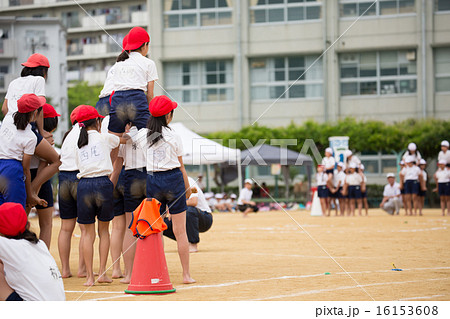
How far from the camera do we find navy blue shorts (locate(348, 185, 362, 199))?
19984 mm

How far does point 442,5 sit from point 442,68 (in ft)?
9.77

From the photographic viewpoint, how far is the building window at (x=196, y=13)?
2255cm

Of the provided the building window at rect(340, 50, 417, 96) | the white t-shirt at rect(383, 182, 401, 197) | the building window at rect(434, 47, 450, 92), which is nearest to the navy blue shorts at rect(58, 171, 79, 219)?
the white t-shirt at rect(383, 182, 401, 197)

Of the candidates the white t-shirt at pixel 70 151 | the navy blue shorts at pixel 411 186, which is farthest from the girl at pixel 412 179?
the white t-shirt at pixel 70 151

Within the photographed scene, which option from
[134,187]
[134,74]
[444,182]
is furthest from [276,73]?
[134,187]

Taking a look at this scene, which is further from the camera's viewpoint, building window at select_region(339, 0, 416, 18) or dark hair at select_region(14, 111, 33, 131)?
building window at select_region(339, 0, 416, 18)

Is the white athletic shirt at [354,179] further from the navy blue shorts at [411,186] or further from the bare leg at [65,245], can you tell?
the bare leg at [65,245]

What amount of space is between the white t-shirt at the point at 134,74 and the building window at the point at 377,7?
22723mm

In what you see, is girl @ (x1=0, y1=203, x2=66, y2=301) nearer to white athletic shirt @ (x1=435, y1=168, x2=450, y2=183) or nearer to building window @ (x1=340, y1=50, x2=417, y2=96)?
white athletic shirt @ (x1=435, y1=168, x2=450, y2=183)

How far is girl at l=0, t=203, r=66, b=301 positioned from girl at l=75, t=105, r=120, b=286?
6.53ft

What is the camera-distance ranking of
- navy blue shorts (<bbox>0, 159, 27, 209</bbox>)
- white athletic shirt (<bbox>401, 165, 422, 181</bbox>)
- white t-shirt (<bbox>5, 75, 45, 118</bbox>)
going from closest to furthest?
navy blue shorts (<bbox>0, 159, 27, 209</bbox>) < white t-shirt (<bbox>5, 75, 45, 118</bbox>) < white athletic shirt (<bbox>401, 165, 422, 181</bbox>)

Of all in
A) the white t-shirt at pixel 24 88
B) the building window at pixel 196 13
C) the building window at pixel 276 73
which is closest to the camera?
the white t-shirt at pixel 24 88

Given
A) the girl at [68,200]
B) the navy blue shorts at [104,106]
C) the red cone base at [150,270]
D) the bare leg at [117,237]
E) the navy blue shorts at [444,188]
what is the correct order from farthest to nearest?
1. the navy blue shorts at [444,188]
2. the navy blue shorts at [104,106]
3. the girl at [68,200]
4. the bare leg at [117,237]
5. the red cone base at [150,270]

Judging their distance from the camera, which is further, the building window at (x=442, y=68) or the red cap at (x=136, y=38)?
the building window at (x=442, y=68)
